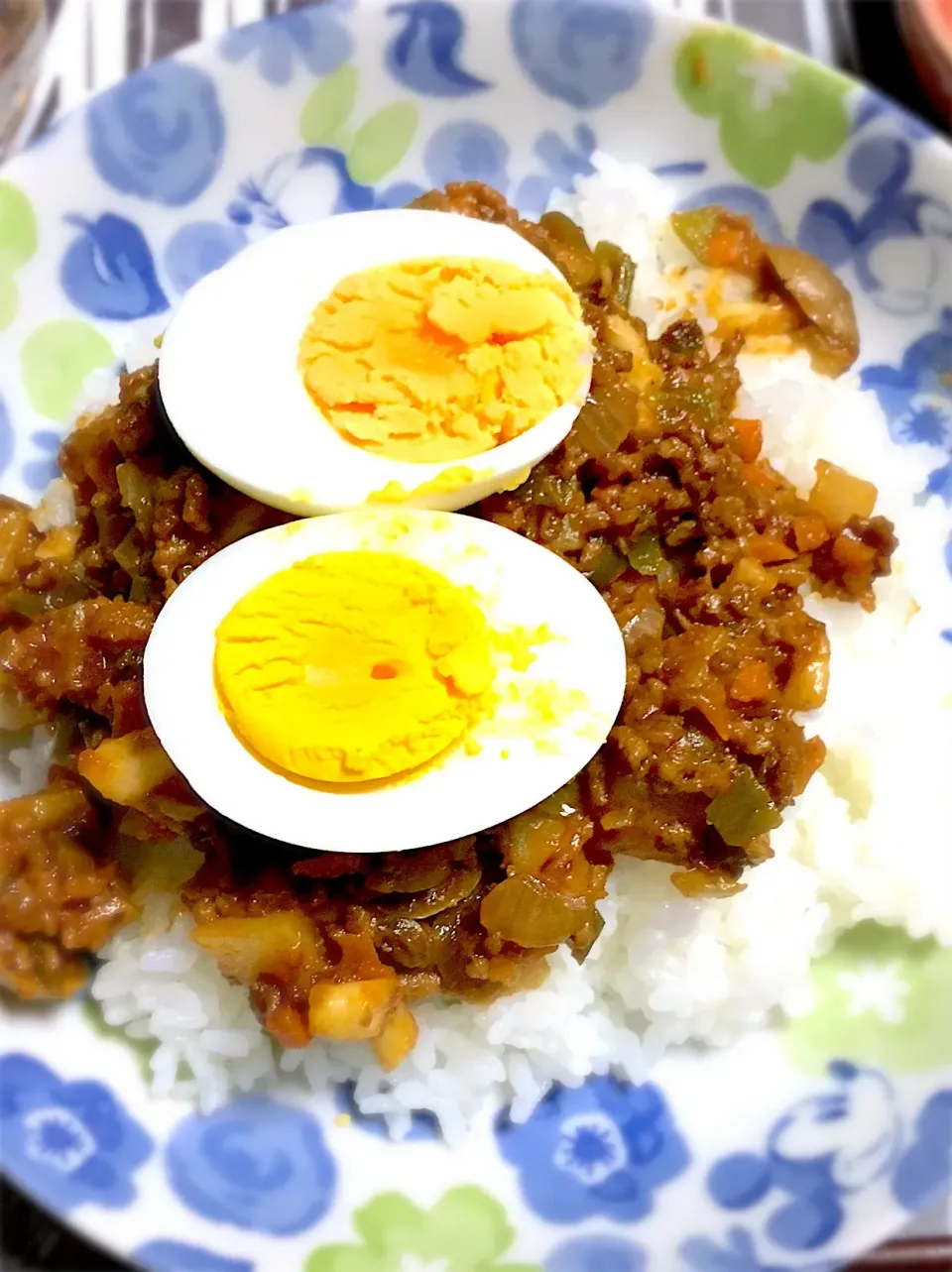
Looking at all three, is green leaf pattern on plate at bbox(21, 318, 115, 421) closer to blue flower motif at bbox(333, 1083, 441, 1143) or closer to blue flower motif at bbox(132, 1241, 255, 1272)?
blue flower motif at bbox(333, 1083, 441, 1143)

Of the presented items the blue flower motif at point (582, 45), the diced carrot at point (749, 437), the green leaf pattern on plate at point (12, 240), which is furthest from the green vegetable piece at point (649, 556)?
the green leaf pattern on plate at point (12, 240)

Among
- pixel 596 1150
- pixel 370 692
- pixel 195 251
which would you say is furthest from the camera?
pixel 195 251

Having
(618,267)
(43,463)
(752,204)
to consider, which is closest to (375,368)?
(618,267)

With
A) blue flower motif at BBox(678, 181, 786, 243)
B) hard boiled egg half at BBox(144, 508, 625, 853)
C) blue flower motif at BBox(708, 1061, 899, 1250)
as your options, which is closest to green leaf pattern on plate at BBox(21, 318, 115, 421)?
hard boiled egg half at BBox(144, 508, 625, 853)

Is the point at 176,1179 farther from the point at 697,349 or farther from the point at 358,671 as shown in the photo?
the point at 697,349

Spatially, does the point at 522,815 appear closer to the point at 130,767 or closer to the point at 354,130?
the point at 130,767

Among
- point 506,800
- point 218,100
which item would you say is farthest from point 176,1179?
point 218,100
